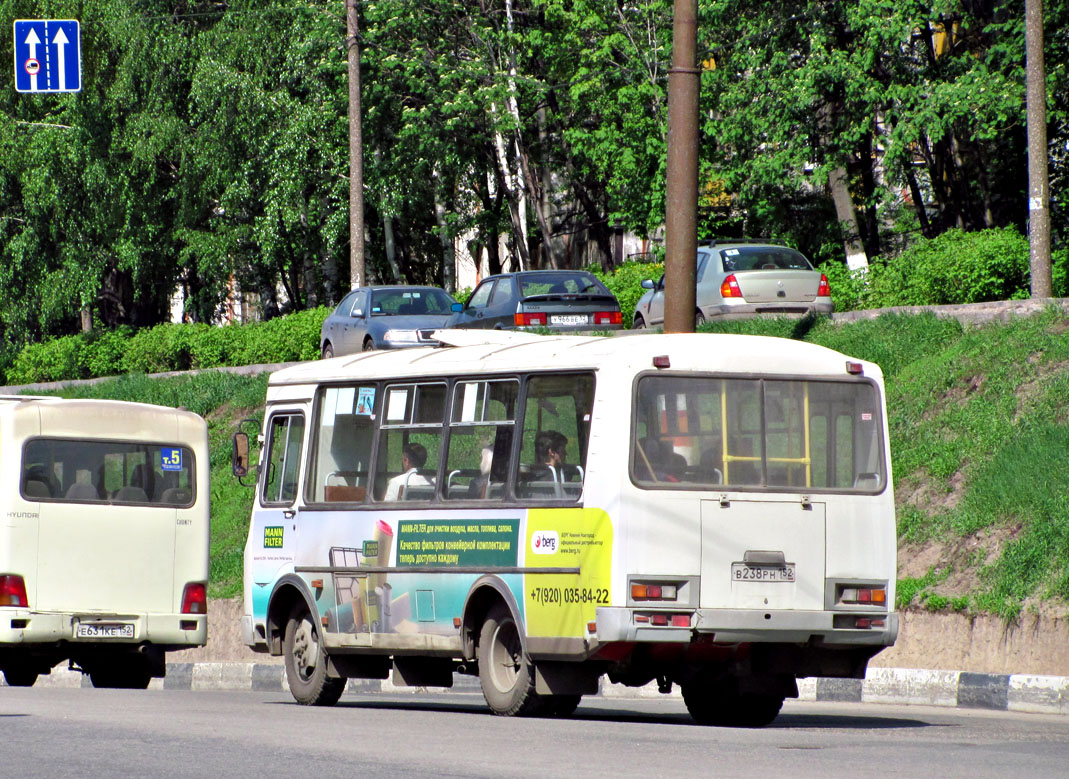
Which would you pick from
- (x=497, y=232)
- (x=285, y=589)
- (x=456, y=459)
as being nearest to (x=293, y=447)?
(x=285, y=589)

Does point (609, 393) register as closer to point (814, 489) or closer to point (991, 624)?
point (814, 489)

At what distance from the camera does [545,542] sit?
12.1 m

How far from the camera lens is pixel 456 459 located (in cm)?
1310

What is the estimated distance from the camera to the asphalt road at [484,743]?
862cm

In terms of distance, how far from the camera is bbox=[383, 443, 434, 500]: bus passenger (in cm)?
1347

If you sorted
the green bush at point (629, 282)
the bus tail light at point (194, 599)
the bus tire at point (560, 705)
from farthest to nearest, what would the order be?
the green bush at point (629, 282)
the bus tail light at point (194, 599)
the bus tire at point (560, 705)

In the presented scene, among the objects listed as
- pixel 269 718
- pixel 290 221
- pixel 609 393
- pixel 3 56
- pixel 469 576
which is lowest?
pixel 269 718

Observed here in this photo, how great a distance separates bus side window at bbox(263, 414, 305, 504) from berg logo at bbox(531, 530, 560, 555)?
3.41 m

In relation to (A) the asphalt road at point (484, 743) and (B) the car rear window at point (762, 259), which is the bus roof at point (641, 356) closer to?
(A) the asphalt road at point (484, 743)

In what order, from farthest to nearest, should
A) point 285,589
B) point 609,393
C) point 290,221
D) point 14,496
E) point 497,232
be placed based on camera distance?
point 497,232 → point 290,221 → point 14,496 → point 285,589 → point 609,393

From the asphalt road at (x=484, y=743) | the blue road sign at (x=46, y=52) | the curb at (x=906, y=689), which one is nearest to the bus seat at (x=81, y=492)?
the curb at (x=906, y=689)

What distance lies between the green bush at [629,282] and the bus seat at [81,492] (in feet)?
51.6

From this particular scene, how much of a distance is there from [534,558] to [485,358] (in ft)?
5.26

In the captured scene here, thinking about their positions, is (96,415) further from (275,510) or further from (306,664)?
(306,664)
